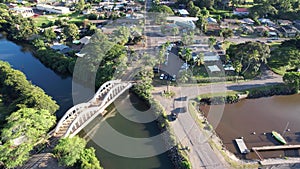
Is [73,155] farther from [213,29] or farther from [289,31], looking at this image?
[289,31]

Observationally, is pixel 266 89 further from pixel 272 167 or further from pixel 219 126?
pixel 272 167

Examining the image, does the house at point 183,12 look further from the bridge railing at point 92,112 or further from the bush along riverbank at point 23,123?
the bush along riverbank at point 23,123

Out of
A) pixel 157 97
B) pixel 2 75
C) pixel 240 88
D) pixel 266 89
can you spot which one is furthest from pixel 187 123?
pixel 2 75

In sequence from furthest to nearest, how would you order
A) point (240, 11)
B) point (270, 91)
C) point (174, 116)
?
1. point (240, 11)
2. point (270, 91)
3. point (174, 116)

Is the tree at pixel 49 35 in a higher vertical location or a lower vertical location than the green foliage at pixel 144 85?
higher

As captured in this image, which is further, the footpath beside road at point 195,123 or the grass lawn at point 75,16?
the grass lawn at point 75,16

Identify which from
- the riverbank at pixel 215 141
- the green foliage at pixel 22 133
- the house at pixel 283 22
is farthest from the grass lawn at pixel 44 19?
the house at pixel 283 22

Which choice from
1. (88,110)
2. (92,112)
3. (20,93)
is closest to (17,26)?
(20,93)
